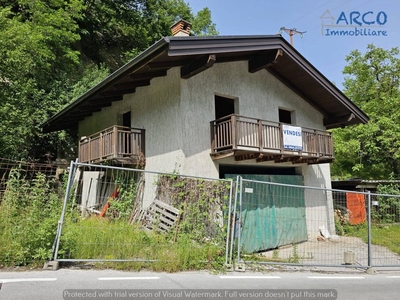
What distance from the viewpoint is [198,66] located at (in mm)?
8688

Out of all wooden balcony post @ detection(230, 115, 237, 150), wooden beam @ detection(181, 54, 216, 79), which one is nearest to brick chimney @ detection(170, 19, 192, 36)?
wooden beam @ detection(181, 54, 216, 79)

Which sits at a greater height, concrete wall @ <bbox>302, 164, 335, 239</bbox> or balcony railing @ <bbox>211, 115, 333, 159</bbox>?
balcony railing @ <bbox>211, 115, 333, 159</bbox>

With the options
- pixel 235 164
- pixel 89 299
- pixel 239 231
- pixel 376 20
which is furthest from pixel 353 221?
pixel 89 299

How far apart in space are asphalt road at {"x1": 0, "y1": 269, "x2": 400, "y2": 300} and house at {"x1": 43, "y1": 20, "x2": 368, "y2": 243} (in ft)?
12.9

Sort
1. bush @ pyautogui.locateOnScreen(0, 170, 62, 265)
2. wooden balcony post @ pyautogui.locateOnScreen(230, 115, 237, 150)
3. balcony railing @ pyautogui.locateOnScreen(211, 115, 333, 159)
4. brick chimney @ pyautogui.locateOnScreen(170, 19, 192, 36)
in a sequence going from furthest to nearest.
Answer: brick chimney @ pyautogui.locateOnScreen(170, 19, 192, 36), balcony railing @ pyautogui.locateOnScreen(211, 115, 333, 159), wooden balcony post @ pyautogui.locateOnScreen(230, 115, 237, 150), bush @ pyautogui.locateOnScreen(0, 170, 62, 265)

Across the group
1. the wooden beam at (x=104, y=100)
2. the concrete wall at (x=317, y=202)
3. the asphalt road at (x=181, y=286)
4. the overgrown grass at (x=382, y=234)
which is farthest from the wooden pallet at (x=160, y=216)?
the overgrown grass at (x=382, y=234)

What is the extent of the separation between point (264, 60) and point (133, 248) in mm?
7761

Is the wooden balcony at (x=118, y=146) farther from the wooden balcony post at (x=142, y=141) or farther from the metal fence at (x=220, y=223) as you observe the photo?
the metal fence at (x=220, y=223)

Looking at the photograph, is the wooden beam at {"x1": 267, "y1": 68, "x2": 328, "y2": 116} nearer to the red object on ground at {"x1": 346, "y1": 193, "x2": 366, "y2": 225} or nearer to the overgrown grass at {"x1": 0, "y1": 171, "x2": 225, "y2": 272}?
the red object on ground at {"x1": 346, "y1": 193, "x2": 366, "y2": 225}

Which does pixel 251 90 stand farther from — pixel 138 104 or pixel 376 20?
pixel 376 20

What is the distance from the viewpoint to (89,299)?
4.02 m

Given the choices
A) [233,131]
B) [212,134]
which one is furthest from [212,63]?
[212,134]

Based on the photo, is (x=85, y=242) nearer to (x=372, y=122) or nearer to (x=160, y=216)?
(x=160, y=216)

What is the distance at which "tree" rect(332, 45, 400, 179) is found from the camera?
1920 centimetres
